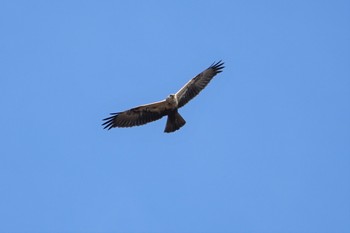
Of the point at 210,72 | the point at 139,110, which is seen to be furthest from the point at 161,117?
the point at 210,72

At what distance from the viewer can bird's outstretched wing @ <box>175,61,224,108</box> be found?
17233mm

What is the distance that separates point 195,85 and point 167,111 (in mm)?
1167

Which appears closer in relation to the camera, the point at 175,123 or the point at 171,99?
the point at 171,99

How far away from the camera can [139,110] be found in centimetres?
1705

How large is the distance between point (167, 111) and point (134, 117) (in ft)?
2.92

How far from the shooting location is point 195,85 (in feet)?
57.5

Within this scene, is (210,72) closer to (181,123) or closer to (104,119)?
(181,123)

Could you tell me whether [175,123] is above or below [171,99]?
below

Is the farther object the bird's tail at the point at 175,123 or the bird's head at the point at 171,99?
the bird's tail at the point at 175,123

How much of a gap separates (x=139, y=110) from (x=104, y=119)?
0.91m

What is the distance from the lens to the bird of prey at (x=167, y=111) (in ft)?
55.1

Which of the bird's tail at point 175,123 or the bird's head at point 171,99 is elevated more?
the bird's head at point 171,99

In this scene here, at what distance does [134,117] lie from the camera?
1717 centimetres

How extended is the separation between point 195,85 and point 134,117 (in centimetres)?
178
